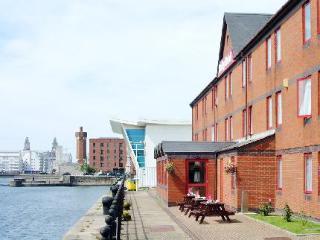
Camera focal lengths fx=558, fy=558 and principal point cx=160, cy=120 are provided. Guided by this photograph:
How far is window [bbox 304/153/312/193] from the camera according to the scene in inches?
864

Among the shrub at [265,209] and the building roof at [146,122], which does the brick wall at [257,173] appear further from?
the building roof at [146,122]

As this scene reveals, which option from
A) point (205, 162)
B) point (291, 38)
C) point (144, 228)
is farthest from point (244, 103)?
point (144, 228)

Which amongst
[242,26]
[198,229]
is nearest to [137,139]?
[242,26]

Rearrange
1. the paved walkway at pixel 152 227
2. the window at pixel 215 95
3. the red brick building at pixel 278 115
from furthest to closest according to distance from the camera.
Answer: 1. the window at pixel 215 95
2. the red brick building at pixel 278 115
3. the paved walkway at pixel 152 227

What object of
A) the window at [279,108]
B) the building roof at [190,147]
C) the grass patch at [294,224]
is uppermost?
the window at [279,108]

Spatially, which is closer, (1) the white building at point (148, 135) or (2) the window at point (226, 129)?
(2) the window at point (226, 129)

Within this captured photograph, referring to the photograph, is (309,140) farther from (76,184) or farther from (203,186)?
(76,184)

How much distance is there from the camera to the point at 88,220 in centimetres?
2514

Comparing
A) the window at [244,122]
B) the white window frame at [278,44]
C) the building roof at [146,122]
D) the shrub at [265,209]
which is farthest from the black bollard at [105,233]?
the building roof at [146,122]

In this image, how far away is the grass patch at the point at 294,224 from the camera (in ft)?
62.0

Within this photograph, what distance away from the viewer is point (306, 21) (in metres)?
22.5

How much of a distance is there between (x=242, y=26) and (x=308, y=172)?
18350mm

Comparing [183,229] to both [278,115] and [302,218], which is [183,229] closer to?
[302,218]

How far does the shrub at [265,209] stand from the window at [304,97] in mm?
4936
